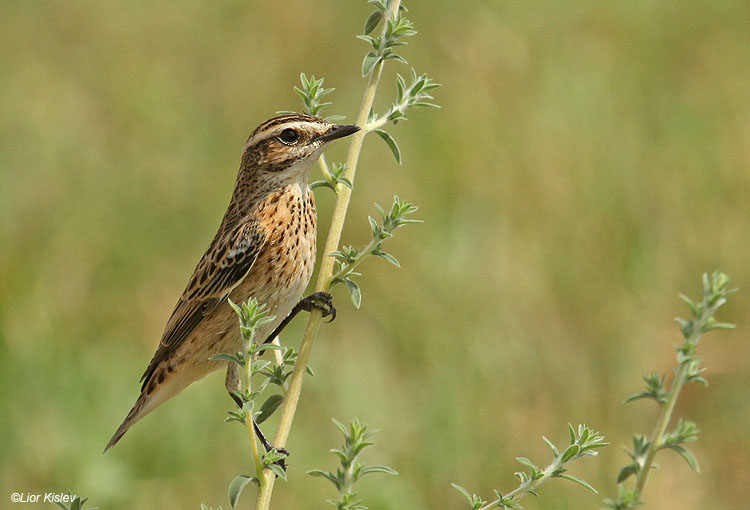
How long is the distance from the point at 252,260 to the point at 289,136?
702mm

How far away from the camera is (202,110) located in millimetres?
12047

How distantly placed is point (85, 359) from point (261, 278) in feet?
9.99

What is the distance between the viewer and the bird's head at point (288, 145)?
5609mm

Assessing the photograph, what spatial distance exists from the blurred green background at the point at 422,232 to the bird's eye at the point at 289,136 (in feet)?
8.77

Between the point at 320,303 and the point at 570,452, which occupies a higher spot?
the point at 320,303

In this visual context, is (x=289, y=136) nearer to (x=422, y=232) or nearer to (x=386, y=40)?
(x=386, y=40)

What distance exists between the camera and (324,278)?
4117 mm

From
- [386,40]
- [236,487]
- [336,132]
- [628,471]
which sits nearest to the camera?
[236,487]

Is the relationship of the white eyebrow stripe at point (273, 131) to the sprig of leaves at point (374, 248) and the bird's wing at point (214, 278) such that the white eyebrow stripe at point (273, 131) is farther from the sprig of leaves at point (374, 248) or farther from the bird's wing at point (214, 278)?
the sprig of leaves at point (374, 248)

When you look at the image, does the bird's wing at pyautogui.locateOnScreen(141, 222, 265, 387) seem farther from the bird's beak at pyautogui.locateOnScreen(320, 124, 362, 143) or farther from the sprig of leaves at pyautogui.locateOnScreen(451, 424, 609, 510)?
the sprig of leaves at pyautogui.locateOnScreen(451, 424, 609, 510)

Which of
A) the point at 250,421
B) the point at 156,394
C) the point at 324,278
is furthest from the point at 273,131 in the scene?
the point at 250,421

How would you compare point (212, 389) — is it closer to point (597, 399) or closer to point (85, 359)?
point (85, 359)

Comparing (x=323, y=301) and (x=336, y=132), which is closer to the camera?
(x=323, y=301)

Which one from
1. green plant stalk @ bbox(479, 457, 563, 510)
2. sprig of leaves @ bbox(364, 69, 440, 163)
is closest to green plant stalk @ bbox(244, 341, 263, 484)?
green plant stalk @ bbox(479, 457, 563, 510)
